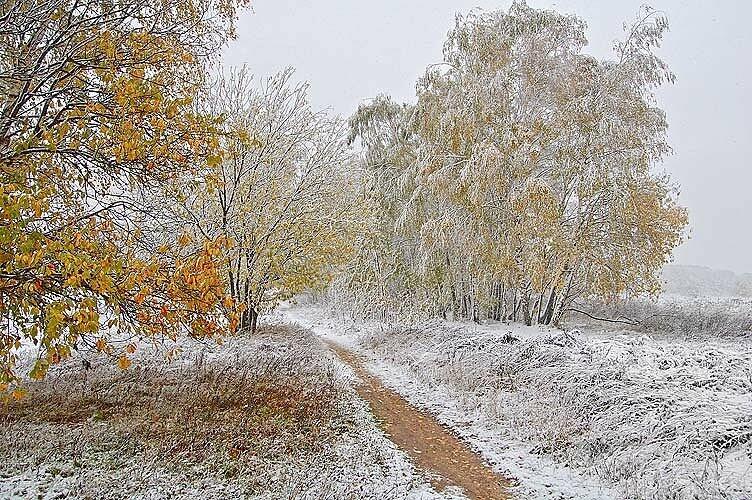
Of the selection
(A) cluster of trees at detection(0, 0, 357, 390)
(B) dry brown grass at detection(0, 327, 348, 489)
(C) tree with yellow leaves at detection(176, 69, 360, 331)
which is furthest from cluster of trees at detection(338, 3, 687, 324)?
(A) cluster of trees at detection(0, 0, 357, 390)

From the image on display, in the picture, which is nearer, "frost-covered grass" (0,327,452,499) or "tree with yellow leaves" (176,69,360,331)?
"frost-covered grass" (0,327,452,499)

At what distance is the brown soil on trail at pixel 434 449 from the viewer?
6.38m

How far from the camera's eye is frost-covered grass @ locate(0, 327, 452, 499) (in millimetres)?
6086

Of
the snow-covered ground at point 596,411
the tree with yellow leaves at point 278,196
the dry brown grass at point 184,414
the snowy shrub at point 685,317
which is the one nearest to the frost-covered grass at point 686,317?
the snowy shrub at point 685,317

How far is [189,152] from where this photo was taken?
5910 millimetres

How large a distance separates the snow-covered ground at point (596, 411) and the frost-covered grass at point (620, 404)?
2 centimetres

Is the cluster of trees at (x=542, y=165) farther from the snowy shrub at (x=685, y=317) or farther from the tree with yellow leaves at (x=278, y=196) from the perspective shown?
the tree with yellow leaves at (x=278, y=196)

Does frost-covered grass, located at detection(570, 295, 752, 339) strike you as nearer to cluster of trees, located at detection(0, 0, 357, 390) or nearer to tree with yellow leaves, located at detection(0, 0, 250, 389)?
cluster of trees, located at detection(0, 0, 357, 390)

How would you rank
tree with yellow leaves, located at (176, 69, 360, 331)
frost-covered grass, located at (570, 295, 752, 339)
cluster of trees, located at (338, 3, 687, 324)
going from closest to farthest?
tree with yellow leaves, located at (176, 69, 360, 331) < cluster of trees, located at (338, 3, 687, 324) < frost-covered grass, located at (570, 295, 752, 339)

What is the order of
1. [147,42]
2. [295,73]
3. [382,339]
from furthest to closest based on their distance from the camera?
[382,339] → [295,73] → [147,42]

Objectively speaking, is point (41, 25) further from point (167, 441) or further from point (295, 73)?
point (295, 73)

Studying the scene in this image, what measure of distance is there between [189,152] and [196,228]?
8150 millimetres

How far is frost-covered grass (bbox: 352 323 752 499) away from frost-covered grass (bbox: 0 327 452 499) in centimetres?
232

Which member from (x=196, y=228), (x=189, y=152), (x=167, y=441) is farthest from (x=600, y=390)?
(x=196, y=228)
